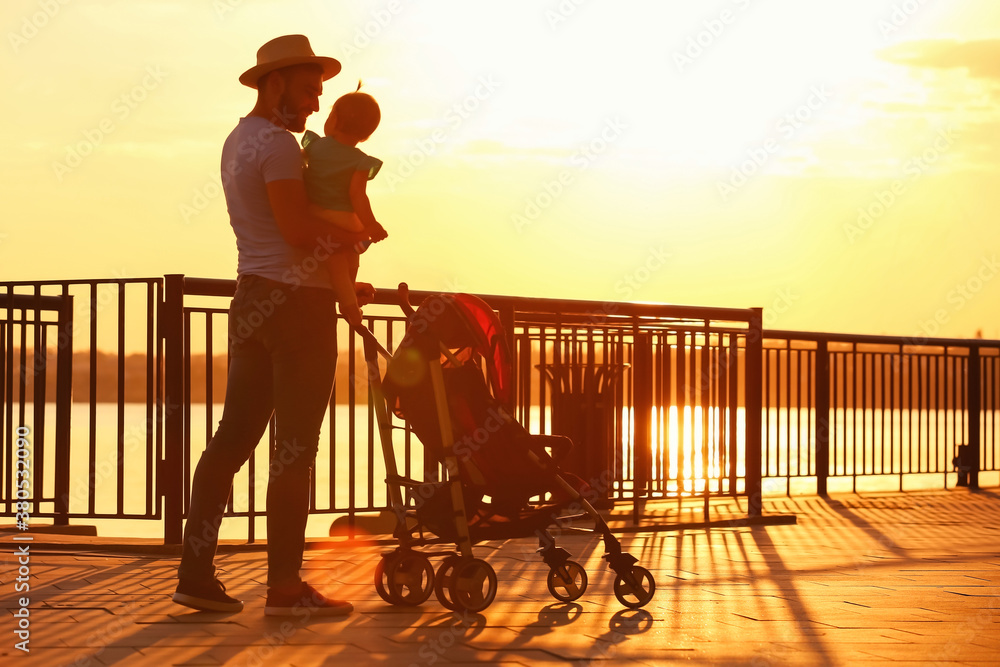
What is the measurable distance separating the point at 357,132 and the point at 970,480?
9573mm

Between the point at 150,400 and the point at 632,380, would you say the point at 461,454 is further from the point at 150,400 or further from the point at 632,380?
the point at 632,380

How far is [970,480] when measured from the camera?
38.8ft

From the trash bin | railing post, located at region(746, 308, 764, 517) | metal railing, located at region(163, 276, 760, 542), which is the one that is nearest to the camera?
metal railing, located at region(163, 276, 760, 542)

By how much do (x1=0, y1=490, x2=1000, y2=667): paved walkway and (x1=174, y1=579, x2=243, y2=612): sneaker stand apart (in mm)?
46

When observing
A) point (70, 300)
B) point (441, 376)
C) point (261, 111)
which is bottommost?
point (441, 376)

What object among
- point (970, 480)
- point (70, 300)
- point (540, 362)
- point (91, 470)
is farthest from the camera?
point (970, 480)

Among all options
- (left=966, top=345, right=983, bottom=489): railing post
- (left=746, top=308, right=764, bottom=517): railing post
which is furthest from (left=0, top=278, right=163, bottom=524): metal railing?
(left=966, top=345, right=983, bottom=489): railing post

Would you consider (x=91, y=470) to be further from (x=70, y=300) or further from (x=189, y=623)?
(x=189, y=623)

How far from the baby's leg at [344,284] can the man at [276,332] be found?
0.03 metres

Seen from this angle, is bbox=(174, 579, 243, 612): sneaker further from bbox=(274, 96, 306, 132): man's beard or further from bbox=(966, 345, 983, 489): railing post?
bbox=(966, 345, 983, 489): railing post

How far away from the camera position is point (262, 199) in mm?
4090

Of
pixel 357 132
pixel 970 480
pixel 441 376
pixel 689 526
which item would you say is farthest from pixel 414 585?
pixel 970 480

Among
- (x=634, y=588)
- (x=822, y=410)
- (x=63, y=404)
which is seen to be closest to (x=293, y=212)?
(x=634, y=588)

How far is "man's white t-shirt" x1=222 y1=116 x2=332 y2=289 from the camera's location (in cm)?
398
